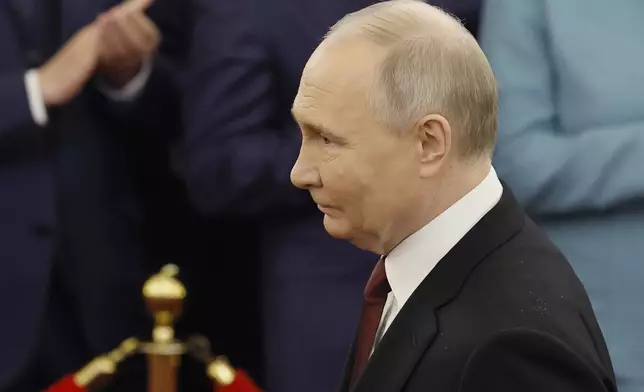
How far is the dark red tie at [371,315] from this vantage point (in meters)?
1.43

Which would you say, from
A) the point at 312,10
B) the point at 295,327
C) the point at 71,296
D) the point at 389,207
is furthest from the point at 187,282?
the point at 389,207

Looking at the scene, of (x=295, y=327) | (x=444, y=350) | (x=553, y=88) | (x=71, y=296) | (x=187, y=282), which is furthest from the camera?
(x=187, y=282)

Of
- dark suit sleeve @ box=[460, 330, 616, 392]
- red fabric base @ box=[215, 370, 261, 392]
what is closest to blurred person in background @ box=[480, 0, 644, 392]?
red fabric base @ box=[215, 370, 261, 392]

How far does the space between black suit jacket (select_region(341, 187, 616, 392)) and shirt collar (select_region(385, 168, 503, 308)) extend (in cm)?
1

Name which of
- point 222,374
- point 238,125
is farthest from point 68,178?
point 222,374

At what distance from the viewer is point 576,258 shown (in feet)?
7.52

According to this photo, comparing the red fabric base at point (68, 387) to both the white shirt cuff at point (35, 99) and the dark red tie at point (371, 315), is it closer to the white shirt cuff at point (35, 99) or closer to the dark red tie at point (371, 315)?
the white shirt cuff at point (35, 99)

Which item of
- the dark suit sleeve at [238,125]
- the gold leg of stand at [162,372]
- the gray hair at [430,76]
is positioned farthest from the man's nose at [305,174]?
the gold leg of stand at [162,372]

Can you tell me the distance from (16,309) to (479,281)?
1.52m

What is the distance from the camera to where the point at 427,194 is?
4.25 ft

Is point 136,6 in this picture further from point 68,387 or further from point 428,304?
point 428,304

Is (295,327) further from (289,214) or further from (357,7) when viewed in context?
(357,7)

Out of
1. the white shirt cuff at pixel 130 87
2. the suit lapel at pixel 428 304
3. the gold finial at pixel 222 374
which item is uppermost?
the suit lapel at pixel 428 304

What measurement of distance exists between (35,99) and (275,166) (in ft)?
1.81
